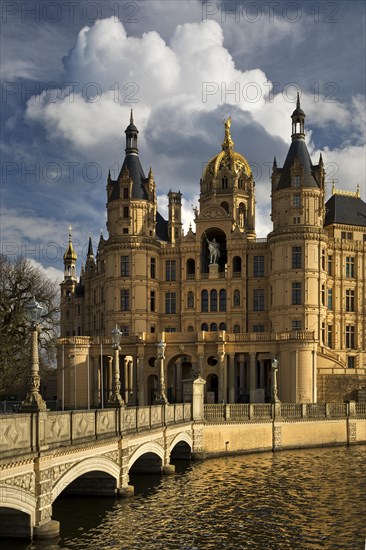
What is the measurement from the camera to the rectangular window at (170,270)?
87562 millimetres

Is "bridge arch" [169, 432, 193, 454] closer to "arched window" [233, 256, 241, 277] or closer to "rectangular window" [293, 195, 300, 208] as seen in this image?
"rectangular window" [293, 195, 300, 208]

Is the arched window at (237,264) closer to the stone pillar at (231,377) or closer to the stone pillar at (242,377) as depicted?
the stone pillar at (242,377)

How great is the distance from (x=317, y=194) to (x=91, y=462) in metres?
57.0

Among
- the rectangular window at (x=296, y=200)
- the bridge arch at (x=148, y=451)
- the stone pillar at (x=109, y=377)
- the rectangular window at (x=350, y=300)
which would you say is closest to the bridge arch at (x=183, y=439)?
the bridge arch at (x=148, y=451)

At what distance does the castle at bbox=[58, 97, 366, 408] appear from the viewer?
7669 centimetres

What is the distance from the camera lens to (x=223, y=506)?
34219 mm

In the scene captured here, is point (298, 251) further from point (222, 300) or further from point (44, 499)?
point (44, 499)

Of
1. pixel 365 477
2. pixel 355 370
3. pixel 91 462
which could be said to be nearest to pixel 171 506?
pixel 91 462

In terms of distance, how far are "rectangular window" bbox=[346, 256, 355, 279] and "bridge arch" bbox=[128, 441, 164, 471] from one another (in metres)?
49.7

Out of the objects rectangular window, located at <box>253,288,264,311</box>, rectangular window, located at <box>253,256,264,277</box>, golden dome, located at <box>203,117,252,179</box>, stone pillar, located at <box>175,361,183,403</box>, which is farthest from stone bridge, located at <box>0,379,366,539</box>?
golden dome, located at <box>203,117,252,179</box>

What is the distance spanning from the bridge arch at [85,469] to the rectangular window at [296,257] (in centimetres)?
4928

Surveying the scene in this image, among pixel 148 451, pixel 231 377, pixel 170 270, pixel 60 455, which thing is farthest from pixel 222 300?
pixel 60 455

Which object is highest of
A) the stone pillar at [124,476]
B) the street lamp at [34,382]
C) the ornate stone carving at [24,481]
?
the street lamp at [34,382]

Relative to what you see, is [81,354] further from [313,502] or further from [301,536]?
[301,536]
